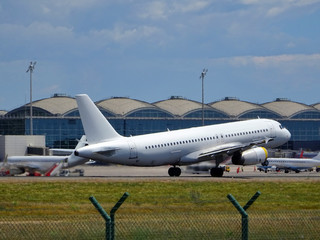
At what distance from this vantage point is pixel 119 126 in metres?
149

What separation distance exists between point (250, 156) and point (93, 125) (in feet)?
48.8

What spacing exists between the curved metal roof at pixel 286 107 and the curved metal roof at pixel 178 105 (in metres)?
19.1

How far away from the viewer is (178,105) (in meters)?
160

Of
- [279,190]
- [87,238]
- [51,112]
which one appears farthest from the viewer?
[51,112]

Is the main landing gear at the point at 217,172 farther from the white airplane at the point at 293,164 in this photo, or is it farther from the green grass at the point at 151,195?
the white airplane at the point at 293,164

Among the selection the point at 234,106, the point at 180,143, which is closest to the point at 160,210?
the point at 180,143

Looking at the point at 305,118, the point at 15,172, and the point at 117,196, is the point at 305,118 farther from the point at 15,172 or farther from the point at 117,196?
the point at 117,196

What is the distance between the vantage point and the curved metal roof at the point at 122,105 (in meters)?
150

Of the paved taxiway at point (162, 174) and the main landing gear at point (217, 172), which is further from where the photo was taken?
the paved taxiway at point (162, 174)

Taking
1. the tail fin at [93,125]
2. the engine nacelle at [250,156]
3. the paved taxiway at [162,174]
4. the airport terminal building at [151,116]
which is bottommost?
the paved taxiway at [162,174]

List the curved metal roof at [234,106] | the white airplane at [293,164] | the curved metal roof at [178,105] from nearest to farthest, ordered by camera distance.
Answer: the white airplane at [293,164] → the curved metal roof at [178,105] → the curved metal roof at [234,106]

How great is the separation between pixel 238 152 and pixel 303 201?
27696 mm

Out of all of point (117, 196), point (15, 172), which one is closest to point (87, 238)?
point (117, 196)

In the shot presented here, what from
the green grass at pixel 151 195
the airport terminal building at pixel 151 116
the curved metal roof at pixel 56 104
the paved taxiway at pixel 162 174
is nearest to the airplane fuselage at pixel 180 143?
the paved taxiway at pixel 162 174
